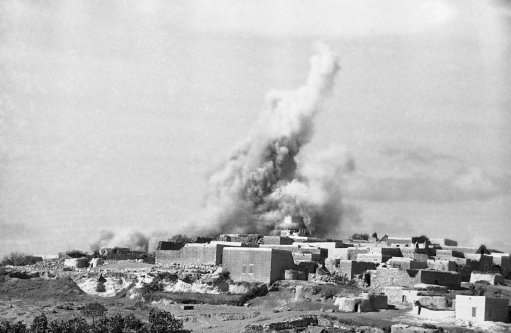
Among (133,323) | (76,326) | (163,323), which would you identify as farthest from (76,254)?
(163,323)

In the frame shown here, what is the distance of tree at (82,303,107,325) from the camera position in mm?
65250

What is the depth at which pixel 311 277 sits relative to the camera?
71.0 metres

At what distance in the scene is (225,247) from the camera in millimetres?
74625

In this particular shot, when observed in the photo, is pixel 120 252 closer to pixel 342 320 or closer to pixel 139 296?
pixel 139 296

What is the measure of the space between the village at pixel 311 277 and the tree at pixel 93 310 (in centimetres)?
380

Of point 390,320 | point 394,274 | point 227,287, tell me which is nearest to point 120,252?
point 227,287

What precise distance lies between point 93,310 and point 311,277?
1175cm

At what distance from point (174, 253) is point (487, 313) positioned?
888 inches

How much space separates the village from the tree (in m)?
3.80

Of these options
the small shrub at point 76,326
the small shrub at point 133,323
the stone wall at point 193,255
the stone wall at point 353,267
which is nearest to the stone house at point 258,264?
the stone wall at point 193,255

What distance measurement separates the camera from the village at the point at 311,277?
60.9 meters

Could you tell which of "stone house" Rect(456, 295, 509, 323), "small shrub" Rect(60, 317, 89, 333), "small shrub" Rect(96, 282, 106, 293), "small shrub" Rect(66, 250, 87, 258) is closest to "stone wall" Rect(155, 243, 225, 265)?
"small shrub" Rect(96, 282, 106, 293)

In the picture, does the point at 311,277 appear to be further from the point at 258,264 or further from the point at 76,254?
the point at 76,254

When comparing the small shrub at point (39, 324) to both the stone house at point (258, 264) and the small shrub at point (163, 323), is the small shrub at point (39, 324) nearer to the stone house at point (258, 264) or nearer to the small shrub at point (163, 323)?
the small shrub at point (163, 323)
